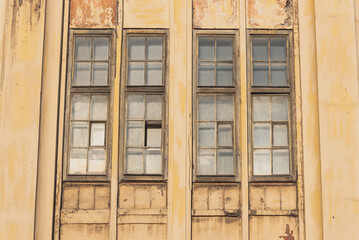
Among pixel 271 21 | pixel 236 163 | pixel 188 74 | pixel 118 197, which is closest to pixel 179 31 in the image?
pixel 188 74

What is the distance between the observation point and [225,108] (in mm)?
7992

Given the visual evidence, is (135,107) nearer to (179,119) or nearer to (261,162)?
(179,119)

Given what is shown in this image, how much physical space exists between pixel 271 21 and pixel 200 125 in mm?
2192

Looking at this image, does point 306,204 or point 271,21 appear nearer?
point 306,204

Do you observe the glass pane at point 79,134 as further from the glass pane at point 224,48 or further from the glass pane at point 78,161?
the glass pane at point 224,48

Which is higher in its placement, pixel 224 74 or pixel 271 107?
pixel 224 74

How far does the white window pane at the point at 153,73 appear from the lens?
26.5 ft

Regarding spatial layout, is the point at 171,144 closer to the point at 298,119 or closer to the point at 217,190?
the point at 217,190

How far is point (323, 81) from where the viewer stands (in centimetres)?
773

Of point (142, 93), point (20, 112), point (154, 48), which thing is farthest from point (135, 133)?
point (20, 112)

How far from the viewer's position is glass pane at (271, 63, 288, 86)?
317 inches

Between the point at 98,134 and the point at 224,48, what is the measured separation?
261 centimetres

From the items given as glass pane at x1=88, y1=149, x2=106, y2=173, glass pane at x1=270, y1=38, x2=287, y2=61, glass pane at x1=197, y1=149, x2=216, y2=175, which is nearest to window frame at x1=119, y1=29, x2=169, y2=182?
glass pane at x1=88, y1=149, x2=106, y2=173

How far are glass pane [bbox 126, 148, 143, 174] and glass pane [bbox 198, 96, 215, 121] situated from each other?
3.94 ft
